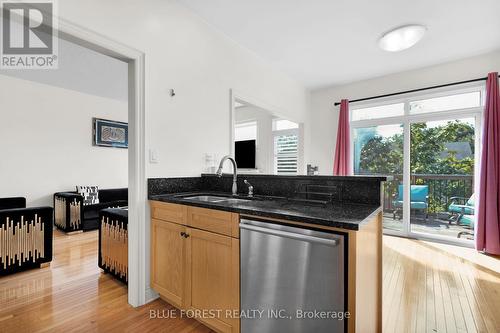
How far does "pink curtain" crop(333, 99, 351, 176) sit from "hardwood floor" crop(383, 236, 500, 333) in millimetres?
1548

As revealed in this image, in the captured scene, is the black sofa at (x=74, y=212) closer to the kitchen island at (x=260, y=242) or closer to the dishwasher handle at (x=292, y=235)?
the kitchen island at (x=260, y=242)

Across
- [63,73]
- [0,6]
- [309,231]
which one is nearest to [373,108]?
[309,231]

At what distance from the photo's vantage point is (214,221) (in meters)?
1.53

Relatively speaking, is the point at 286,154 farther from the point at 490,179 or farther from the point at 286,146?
the point at 490,179

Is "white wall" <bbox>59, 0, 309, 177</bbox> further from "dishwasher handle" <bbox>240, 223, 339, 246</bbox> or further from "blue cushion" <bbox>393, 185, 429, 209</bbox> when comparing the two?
"blue cushion" <bbox>393, 185, 429, 209</bbox>

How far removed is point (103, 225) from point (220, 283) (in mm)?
1719

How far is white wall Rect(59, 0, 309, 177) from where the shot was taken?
1.83 m

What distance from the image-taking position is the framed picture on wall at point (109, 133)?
480 centimetres

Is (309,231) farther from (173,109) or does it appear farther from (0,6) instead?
(0,6)

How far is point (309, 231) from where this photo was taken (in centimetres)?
114

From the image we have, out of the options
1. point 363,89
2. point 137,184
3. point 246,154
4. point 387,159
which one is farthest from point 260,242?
point 246,154

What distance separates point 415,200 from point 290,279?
Answer: 3652 millimetres

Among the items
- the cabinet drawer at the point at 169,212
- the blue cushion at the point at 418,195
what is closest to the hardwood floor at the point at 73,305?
the cabinet drawer at the point at 169,212

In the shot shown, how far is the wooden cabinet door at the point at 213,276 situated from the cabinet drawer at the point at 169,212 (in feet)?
0.41
